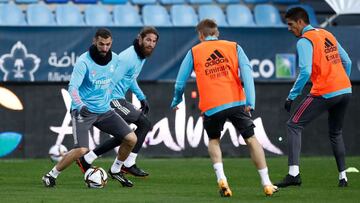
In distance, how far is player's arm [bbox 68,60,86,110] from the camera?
12.3 m

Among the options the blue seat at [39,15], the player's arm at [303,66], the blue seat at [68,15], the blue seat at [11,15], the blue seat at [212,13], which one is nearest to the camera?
the player's arm at [303,66]

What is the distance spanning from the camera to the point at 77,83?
12500 millimetres

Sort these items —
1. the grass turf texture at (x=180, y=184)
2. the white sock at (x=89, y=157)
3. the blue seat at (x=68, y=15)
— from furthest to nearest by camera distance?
the blue seat at (x=68, y=15) → the white sock at (x=89, y=157) → the grass turf texture at (x=180, y=184)

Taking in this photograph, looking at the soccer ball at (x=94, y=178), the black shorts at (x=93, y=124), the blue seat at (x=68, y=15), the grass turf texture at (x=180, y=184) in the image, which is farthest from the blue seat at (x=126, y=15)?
the soccer ball at (x=94, y=178)

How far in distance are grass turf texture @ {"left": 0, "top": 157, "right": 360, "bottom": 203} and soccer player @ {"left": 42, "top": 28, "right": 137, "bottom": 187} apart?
49 centimetres

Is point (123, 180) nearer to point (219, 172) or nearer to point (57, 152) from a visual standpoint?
point (219, 172)

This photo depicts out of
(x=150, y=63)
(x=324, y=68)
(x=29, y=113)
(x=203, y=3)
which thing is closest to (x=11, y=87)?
(x=29, y=113)

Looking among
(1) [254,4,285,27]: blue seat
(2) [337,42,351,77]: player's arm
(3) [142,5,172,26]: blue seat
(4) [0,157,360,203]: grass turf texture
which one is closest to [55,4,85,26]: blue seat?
(3) [142,5,172,26]: blue seat

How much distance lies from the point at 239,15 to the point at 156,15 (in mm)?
1989

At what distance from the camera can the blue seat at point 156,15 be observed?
21922 millimetres

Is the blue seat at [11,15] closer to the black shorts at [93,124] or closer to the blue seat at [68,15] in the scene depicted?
the blue seat at [68,15]

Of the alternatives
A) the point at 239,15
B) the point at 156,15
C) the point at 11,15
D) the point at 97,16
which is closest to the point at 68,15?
the point at 97,16

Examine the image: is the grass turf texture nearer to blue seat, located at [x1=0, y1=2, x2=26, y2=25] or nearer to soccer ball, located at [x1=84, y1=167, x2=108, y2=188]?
soccer ball, located at [x1=84, y1=167, x2=108, y2=188]

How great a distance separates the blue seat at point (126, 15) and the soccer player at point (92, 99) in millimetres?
8647
